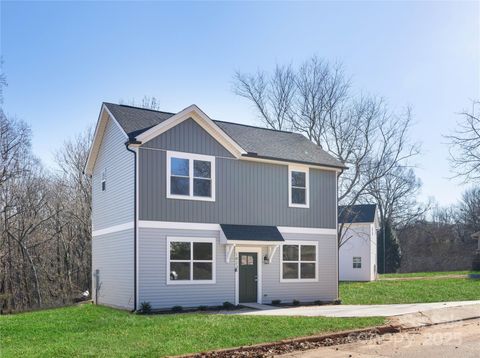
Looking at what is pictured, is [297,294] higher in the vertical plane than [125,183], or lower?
lower

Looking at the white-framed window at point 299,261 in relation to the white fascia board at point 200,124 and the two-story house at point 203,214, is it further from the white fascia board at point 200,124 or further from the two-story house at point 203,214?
the white fascia board at point 200,124

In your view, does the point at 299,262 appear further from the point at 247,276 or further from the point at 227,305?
the point at 227,305

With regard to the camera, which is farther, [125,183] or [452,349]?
[125,183]

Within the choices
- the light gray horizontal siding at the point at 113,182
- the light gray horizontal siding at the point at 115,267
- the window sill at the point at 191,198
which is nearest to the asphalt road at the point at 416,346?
the window sill at the point at 191,198

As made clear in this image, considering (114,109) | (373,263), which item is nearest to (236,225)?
(114,109)

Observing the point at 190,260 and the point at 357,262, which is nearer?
the point at 190,260

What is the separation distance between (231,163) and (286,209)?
3.06 meters

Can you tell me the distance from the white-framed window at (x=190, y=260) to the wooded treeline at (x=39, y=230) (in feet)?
50.1

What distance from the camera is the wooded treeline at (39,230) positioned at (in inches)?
1262

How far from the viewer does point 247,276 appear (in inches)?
779

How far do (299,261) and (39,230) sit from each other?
2085 cm

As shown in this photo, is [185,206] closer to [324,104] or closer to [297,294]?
[297,294]

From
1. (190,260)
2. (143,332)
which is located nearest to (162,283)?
(190,260)

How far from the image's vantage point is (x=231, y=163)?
779 inches
